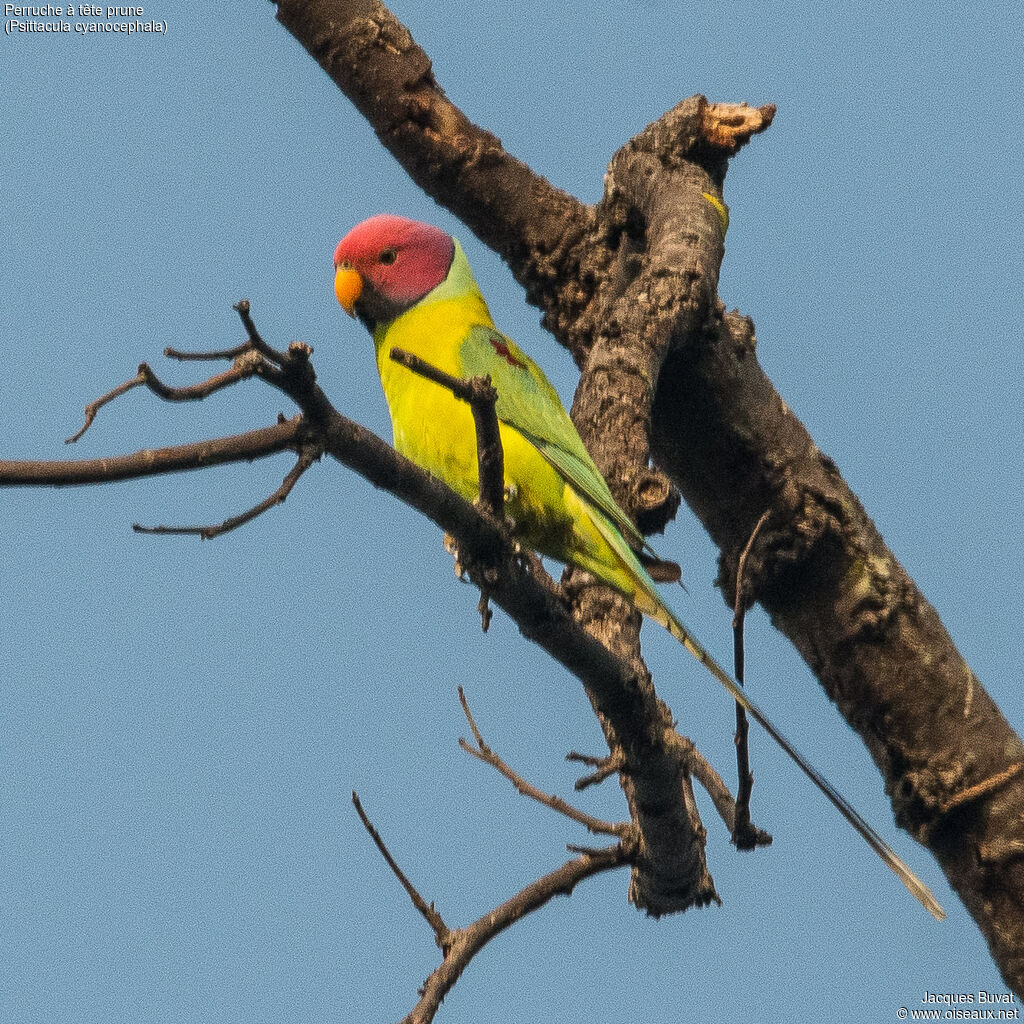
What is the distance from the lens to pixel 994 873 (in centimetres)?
470

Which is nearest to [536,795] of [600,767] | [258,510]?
[600,767]

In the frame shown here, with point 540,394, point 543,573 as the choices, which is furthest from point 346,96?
point 543,573

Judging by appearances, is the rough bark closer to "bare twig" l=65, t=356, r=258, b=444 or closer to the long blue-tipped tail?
the long blue-tipped tail

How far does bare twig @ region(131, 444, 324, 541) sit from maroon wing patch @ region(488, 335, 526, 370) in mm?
2466

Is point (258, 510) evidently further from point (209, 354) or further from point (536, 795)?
point (536, 795)

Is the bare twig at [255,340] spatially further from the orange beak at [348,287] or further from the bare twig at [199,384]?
the orange beak at [348,287]

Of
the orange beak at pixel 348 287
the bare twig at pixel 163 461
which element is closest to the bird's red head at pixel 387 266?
the orange beak at pixel 348 287

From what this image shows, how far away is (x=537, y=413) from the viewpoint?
4645 millimetres

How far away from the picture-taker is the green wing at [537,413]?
4344 millimetres

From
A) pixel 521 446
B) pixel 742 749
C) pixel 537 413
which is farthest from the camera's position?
pixel 537 413

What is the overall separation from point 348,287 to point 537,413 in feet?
4.40

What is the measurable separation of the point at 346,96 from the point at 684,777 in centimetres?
427

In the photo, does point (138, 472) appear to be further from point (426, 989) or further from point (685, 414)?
point (685, 414)

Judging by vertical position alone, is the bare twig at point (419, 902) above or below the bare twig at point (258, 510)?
below
